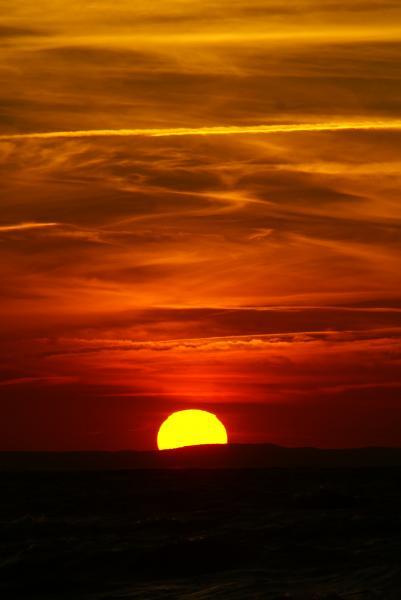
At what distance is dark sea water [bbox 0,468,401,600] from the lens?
32.4m

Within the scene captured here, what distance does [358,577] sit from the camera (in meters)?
32.9

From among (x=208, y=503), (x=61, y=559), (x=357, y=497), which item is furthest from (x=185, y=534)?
(x=357, y=497)

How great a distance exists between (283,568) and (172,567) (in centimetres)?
415

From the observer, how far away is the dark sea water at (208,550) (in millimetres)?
32438

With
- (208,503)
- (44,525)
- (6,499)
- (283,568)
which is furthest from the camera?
(6,499)

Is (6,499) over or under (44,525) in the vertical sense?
over

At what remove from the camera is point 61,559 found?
132 ft

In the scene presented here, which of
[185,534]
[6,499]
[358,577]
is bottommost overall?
[358,577]

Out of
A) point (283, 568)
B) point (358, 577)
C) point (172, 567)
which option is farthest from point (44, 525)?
point (358, 577)

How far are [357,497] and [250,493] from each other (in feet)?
29.7

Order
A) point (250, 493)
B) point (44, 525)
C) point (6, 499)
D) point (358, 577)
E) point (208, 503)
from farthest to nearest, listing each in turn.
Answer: point (6, 499)
point (250, 493)
point (208, 503)
point (44, 525)
point (358, 577)

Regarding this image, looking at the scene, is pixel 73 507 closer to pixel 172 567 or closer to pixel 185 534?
pixel 185 534

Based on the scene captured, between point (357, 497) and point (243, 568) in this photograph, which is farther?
point (357, 497)

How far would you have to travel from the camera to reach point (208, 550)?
4062cm
